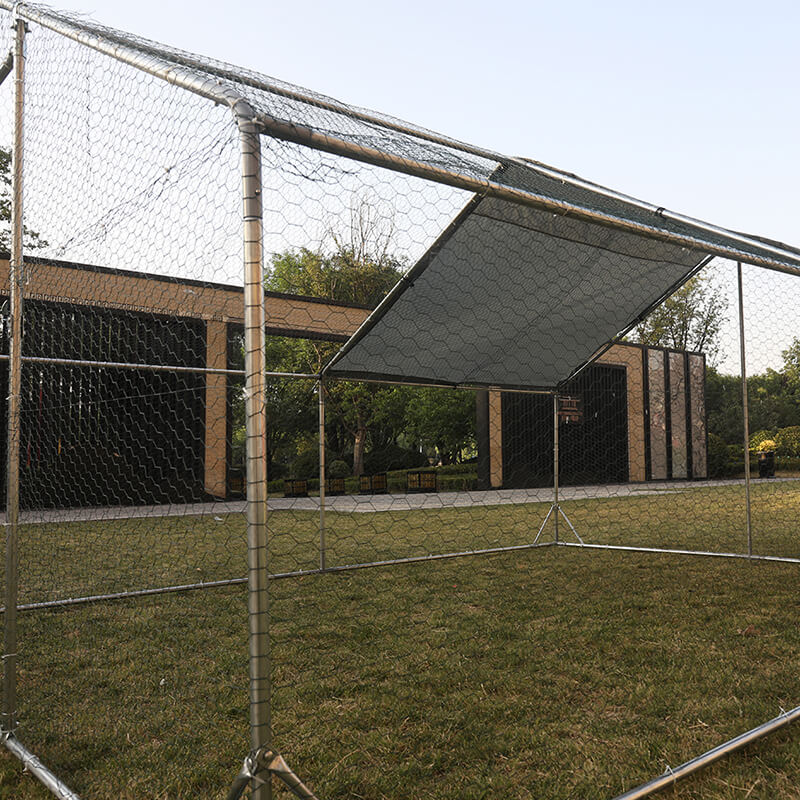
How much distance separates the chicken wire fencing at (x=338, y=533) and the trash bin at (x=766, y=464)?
1277 cm

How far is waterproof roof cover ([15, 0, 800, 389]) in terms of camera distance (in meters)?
2.04

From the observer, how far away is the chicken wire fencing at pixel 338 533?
1812 mm

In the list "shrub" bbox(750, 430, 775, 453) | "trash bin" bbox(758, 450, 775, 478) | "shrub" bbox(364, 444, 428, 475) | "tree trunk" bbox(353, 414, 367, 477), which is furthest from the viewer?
"tree trunk" bbox(353, 414, 367, 477)

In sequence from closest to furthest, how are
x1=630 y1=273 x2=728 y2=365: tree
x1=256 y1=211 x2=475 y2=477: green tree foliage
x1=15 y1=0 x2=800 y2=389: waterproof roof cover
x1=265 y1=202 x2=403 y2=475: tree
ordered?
x1=15 y1=0 x2=800 y2=389: waterproof roof cover → x1=265 y1=202 x2=403 y2=475: tree → x1=256 y1=211 x2=475 y2=477: green tree foliage → x1=630 y1=273 x2=728 y2=365: tree

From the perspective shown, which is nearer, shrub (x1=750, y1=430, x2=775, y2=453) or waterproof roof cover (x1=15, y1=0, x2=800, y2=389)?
waterproof roof cover (x1=15, y1=0, x2=800, y2=389)

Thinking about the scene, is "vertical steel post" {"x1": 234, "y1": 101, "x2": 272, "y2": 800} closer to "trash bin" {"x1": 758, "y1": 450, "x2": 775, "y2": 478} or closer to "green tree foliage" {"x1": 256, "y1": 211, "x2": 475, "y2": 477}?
"green tree foliage" {"x1": 256, "y1": 211, "x2": 475, "y2": 477}

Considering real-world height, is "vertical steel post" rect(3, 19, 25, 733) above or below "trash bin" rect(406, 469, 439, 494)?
above

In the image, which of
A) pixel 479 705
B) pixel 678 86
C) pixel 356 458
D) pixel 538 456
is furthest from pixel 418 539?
pixel 356 458

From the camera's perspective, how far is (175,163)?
225cm

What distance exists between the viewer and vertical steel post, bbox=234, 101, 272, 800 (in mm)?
1374

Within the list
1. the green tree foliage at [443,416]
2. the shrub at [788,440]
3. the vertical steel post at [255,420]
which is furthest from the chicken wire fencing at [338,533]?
the green tree foliage at [443,416]

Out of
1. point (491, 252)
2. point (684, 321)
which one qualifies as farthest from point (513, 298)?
point (684, 321)

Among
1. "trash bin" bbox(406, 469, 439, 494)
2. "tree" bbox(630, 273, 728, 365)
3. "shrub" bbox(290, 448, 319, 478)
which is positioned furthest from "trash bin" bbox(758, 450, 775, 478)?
"shrub" bbox(290, 448, 319, 478)

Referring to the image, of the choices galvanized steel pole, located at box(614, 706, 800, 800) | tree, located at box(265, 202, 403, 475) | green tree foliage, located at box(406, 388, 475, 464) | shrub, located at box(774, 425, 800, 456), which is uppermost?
tree, located at box(265, 202, 403, 475)
